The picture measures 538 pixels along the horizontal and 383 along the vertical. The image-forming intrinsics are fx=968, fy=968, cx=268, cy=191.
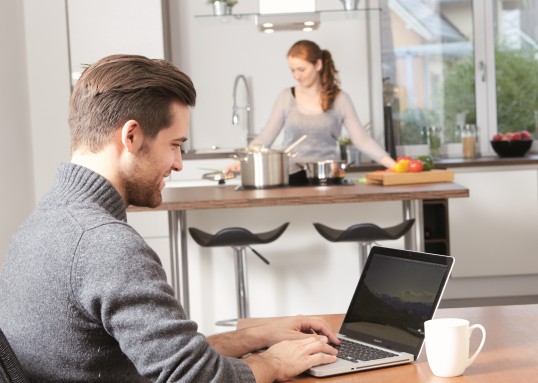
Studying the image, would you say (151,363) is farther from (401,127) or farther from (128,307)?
(401,127)

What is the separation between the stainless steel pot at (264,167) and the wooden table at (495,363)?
252cm

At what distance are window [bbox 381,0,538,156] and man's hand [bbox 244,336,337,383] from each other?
493 centimetres

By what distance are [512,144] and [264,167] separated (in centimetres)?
237

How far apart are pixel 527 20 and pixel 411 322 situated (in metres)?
5.24

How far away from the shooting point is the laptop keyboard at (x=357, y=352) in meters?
1.79

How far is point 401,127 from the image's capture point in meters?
6.67

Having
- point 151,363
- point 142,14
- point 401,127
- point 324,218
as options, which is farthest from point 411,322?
point 401,127

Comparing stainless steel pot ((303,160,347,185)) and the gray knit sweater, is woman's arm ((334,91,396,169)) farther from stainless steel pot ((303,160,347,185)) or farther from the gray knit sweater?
the gray knit sweater

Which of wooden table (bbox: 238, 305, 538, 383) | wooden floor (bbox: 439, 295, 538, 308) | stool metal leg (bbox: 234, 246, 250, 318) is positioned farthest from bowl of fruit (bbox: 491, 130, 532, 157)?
wooden table (bbox: 238, 305, 538, 383)

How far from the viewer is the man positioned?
55.7 inches

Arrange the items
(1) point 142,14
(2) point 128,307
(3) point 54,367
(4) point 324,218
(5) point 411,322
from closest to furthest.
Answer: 1. (2) point 128,307
2. (3) point 54,367
3. (5) point 411,322
4. (4) point 324,218
5. (1) point 142,14

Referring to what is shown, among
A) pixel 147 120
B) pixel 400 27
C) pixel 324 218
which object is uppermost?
pixel 400 27

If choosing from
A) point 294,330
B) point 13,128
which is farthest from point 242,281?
point 294,330

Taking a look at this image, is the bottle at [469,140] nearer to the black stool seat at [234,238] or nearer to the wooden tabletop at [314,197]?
the wooden tabletop at [314,197]
